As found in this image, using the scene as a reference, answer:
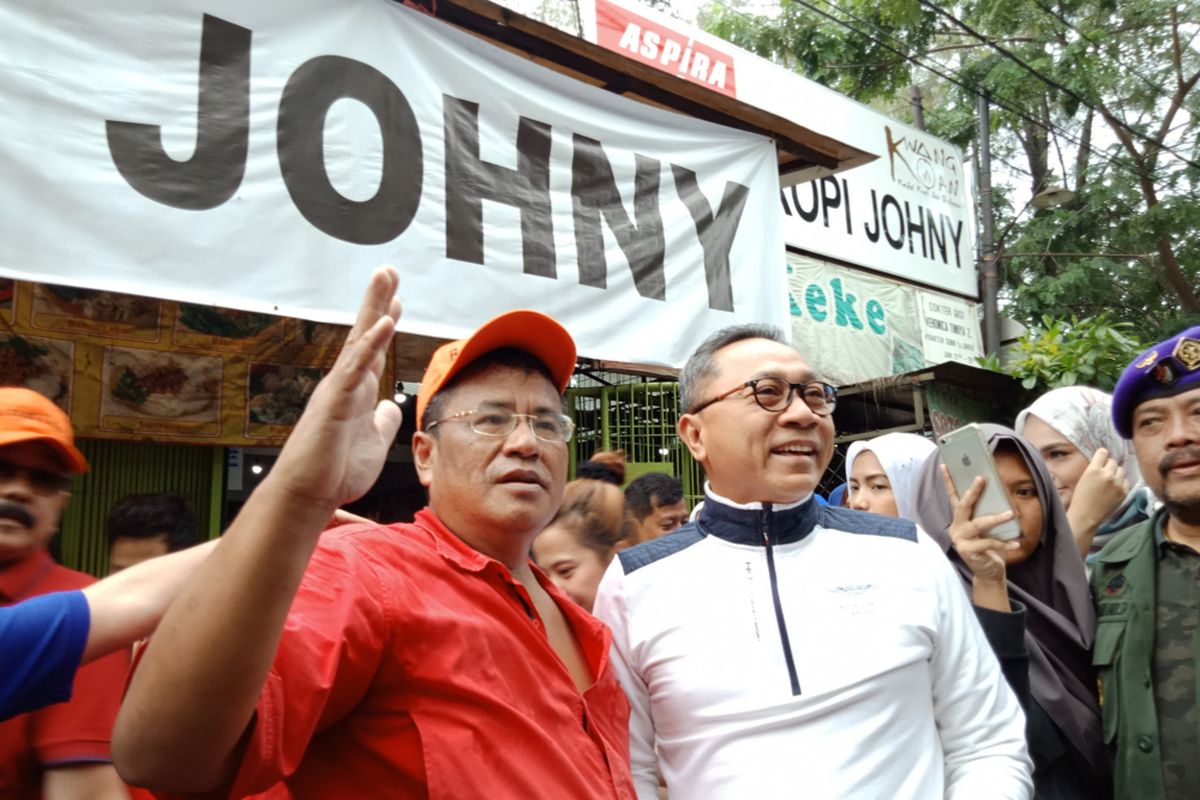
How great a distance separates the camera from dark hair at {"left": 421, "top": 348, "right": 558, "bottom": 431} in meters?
1.85

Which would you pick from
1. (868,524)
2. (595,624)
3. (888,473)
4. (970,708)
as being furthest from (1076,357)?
(595,624)

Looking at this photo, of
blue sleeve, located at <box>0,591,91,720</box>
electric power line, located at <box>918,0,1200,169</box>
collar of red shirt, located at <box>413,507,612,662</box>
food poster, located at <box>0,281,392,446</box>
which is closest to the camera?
blue sleeve, located at <box>0,591,91,720</box>

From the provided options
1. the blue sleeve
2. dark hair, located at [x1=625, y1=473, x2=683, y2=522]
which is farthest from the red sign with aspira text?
the blue sleeve

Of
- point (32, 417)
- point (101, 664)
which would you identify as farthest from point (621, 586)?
point (32, 417)

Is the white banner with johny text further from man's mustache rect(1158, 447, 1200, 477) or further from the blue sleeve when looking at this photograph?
man's mustache rect(1158, 447, 1200, 477)

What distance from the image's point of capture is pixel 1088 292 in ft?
43.7

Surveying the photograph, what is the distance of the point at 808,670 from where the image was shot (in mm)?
1855

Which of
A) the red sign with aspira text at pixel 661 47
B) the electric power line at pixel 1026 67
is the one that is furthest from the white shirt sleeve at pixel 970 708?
the red sign with aspira text at pixel 661 47

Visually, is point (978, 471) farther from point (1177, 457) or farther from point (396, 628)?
point (396, 628)

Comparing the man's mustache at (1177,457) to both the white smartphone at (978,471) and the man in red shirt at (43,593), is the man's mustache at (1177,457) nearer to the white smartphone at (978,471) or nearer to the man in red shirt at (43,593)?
the white smartphone at (978,471)

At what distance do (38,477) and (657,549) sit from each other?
1341 millimetres

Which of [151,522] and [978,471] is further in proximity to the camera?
[151,522]

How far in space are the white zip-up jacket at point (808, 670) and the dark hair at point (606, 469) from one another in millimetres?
2077

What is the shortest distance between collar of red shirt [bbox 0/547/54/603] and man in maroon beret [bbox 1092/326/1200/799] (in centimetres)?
250
